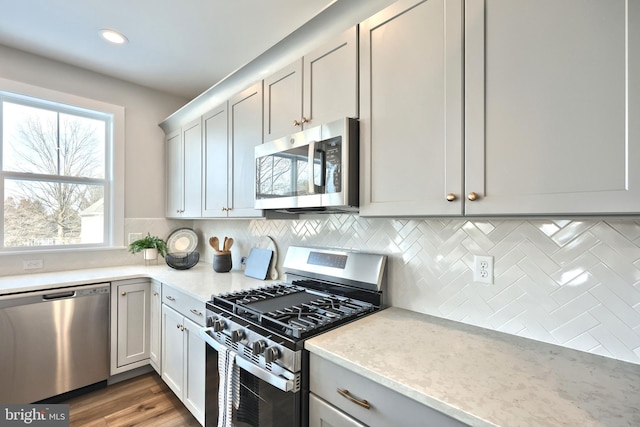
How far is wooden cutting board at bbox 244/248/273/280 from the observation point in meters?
2.23

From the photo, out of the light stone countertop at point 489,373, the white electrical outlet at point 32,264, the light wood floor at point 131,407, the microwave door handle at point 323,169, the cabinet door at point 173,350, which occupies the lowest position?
the light wood floor at point 131,407

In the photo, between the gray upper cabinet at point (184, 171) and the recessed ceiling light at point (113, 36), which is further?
the gray upper cabinet at point (184, 171)

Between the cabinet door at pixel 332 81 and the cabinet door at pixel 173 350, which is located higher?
the cabinet door at pixel 332 81

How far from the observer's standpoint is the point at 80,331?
221 centimetres

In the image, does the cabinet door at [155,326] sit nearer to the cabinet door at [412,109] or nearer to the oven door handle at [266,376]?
the oven door handle at [266,376]

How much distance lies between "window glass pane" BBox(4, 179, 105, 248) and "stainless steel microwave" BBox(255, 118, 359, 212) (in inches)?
82.9

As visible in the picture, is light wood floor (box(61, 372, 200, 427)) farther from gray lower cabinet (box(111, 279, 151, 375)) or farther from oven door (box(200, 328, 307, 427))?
oven door (box(200, 328, 307, 427))

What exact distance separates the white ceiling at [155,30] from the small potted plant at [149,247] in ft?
5.11

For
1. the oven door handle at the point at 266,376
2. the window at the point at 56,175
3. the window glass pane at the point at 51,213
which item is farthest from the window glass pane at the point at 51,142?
the oven door handle at the point at 266,376

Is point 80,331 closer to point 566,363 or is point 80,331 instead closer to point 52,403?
point 52,403

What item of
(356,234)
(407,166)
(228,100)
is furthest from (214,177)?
(407,166)

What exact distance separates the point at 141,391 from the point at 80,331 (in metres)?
0.66

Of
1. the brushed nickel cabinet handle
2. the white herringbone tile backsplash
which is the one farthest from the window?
the brushed nickel cabinet handle

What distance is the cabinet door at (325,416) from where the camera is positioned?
98 cm
